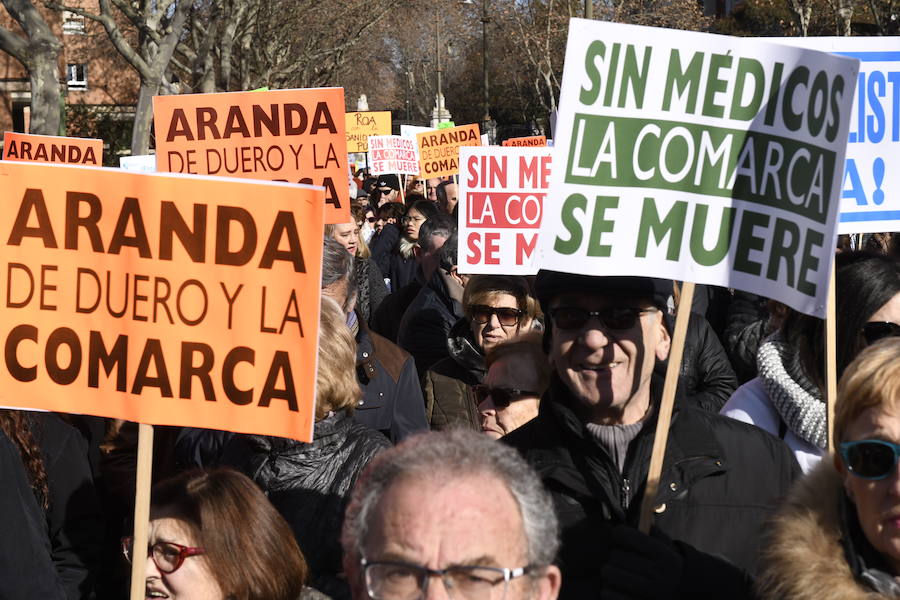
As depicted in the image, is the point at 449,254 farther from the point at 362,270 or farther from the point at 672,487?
the point at 672,487

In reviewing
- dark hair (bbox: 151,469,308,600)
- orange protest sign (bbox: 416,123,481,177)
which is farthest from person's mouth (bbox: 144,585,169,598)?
orange protest sign (bbox: 416,123,481,177)

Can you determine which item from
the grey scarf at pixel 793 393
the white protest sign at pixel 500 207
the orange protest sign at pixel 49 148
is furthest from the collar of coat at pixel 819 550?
the orange protest sign at pixel 49 148

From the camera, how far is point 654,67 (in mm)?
3303

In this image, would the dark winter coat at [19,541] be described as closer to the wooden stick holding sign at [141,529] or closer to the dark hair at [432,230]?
the wooden stick holding sign at [141,529]

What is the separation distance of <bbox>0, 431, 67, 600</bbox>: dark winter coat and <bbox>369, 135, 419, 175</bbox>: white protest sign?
1527 cm

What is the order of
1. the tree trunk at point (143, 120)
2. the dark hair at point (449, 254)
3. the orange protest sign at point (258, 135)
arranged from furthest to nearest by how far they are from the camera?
the tree trunk at point (143, 120), the dark hair at point (449, 254), the orange protest sign at point (258, 135)

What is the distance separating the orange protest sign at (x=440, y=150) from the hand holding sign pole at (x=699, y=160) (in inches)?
453

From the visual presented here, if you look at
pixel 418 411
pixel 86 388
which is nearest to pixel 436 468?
pixel 86 388

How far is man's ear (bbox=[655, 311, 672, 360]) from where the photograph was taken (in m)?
3.29

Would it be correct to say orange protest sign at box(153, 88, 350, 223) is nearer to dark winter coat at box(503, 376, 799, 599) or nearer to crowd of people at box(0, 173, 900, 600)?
crowd of people at box(0, 173, 900, 600)

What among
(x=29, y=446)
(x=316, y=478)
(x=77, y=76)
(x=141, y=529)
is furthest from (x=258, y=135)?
(x=77, y=76)

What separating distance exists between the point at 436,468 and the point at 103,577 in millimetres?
2286

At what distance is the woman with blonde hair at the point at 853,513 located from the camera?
227 centimetres

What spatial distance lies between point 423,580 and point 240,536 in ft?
3.62
